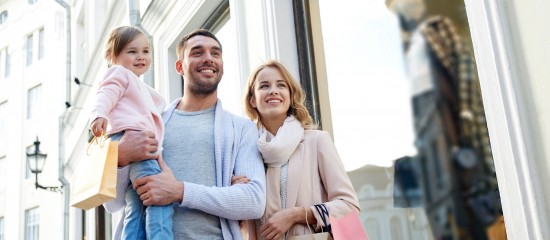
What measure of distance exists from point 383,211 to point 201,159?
1738 millimetres

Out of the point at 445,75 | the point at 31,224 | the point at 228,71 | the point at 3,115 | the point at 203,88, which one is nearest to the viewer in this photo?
the point at 203,88

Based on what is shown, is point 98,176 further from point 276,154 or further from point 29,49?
point 29,49

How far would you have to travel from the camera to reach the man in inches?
78.5

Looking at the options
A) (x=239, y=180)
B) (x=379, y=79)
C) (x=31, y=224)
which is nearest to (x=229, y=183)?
(x=239, y=180)

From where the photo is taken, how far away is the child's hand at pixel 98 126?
2.03 m

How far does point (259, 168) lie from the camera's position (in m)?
2.17

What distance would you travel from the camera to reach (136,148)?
2023mm

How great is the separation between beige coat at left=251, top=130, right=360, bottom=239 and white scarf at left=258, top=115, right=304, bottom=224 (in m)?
Answer: 0.04

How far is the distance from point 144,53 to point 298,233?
94cm

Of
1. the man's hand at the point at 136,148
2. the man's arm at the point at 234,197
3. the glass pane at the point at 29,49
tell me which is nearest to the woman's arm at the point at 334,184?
the man's arm at the point at 234,197

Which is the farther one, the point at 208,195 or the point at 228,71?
the point at 228,71

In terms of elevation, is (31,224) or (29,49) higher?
(29,49)

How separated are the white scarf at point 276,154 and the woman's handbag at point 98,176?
55 cm

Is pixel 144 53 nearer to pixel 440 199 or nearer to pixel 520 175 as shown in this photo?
pixel 520 175
